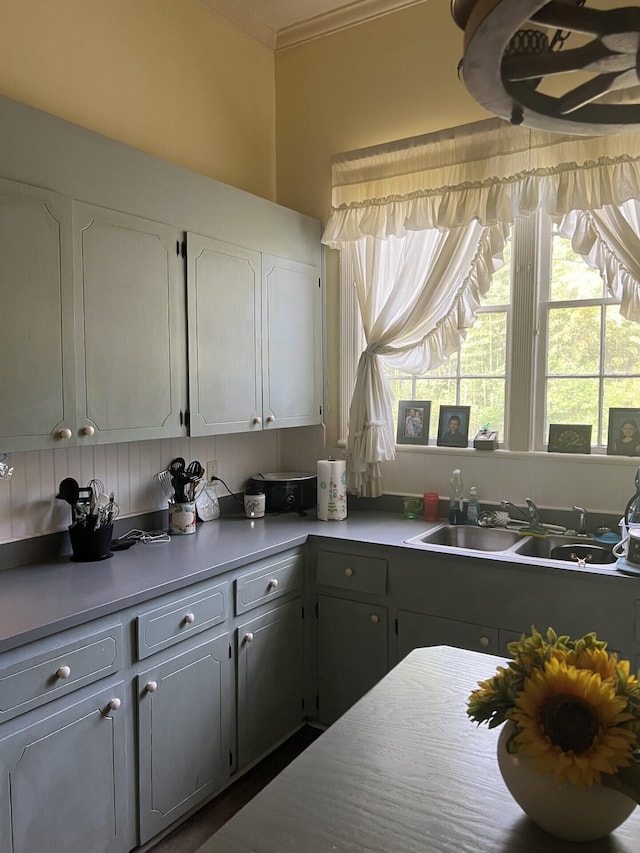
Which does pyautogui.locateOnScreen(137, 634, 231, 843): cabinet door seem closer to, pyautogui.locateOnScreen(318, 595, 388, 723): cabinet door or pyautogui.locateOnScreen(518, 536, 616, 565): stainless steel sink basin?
pyautogui.locateOnScreen(318, 595, 388, 723): cabinet door

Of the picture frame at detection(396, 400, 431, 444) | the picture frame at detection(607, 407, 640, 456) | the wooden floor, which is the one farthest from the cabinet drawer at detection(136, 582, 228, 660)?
the picture frame at detection(607, 407, 640, 456)

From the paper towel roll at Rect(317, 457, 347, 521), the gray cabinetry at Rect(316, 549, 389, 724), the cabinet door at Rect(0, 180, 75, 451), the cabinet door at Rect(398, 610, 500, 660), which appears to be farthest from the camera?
the paper towel roll at Rect(317, 457, 347, 521)

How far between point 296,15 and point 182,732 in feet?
10.5

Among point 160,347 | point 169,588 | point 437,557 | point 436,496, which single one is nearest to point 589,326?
point 436,496

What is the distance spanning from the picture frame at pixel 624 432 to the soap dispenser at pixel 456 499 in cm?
64

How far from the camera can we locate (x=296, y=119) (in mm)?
3391

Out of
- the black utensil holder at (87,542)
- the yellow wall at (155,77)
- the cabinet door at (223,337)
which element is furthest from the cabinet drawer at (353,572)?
the yellow wall at (155,77)

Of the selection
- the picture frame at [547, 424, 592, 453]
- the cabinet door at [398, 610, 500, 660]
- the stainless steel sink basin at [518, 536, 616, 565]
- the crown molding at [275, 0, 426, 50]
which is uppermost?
the crown molding at [275, 0, 426, 50]

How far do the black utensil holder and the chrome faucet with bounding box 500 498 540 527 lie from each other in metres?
1.68

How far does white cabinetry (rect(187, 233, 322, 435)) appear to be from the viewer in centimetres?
258

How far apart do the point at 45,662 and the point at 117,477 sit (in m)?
0.99

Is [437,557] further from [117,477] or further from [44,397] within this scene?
[44,397]

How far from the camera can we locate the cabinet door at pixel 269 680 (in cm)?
244

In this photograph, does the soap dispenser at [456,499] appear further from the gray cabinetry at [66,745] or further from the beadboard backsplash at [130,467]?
the gray cabinetry at [66,745]
